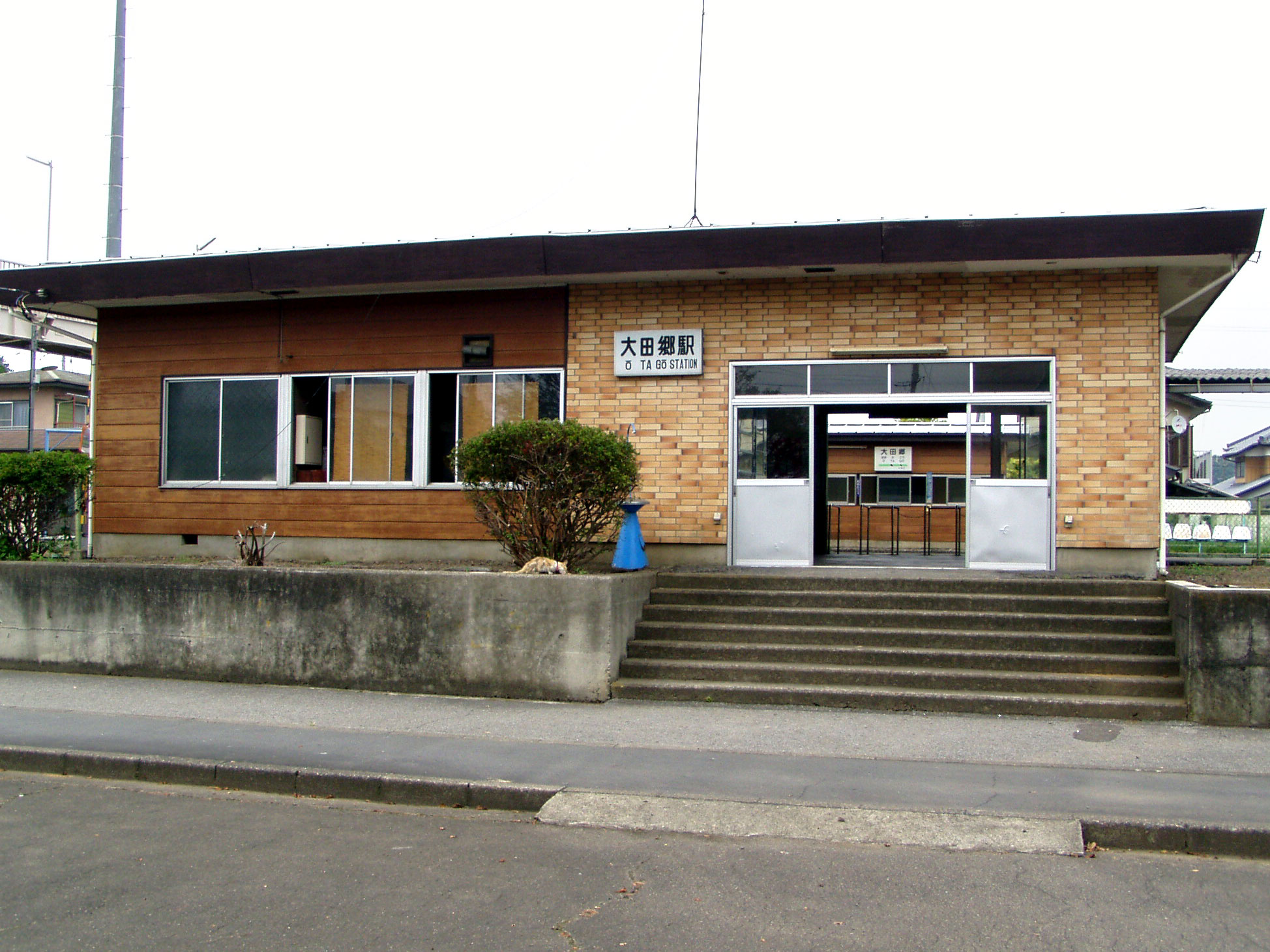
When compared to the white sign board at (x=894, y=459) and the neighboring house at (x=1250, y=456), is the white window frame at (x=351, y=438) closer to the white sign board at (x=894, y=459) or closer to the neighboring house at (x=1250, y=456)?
the white sign board at (x=894, y=459)

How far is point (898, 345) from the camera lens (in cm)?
1186

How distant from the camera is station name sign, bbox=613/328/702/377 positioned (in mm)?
12297

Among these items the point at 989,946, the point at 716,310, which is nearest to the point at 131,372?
the point at 716,310

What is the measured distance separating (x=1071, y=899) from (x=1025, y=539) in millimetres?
7132

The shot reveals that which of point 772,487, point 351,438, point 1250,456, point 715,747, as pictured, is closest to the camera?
point 715,747

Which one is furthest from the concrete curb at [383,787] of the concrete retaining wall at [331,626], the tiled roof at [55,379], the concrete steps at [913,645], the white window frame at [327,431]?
the tiled roof at [55,379]

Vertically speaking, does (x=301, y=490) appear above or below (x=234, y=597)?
above

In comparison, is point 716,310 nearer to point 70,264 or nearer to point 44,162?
point 70,264

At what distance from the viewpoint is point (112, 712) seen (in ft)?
29.2

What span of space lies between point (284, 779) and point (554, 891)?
2.70 m

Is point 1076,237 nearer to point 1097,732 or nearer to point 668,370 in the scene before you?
point 668,370

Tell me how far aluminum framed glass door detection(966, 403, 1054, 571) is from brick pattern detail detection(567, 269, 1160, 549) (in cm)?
23

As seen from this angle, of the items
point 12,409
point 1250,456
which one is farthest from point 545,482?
point 1250,456

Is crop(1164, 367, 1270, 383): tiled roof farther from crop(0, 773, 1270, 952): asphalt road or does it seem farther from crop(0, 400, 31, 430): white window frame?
crop(0, 400, 31, 430): white window frame
